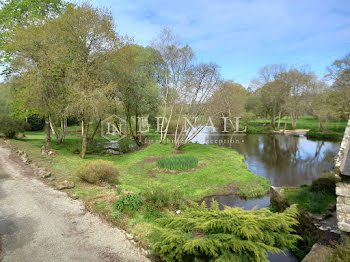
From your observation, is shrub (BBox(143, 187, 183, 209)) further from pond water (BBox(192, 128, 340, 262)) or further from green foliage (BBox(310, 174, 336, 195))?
green foliage (BBox(310, 174, 336, 195))

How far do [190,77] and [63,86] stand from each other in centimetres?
1051

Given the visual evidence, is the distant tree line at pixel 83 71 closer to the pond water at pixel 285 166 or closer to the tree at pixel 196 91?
the tree at pixel 196 91

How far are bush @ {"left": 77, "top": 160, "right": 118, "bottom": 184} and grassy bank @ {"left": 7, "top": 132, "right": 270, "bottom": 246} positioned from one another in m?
0.30

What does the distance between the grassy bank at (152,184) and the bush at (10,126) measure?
8393 mm

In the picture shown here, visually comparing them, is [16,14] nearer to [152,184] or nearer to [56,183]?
[56,183]

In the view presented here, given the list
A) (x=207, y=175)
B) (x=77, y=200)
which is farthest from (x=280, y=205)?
(x=77, y=200)

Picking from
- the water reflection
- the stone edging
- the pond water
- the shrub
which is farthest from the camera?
the water reflection

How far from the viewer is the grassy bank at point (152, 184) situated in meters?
7.59

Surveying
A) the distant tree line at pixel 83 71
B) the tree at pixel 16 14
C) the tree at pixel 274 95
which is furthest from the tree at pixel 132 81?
the tree at pixel 274 95

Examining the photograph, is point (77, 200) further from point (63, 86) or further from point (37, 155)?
point (63, 86)

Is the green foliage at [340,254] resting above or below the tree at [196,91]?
below

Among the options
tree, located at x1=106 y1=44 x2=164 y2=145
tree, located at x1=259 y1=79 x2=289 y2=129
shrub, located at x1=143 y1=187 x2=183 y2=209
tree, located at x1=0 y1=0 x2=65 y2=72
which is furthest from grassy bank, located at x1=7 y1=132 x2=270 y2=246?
tree, located at x1=259 y1=79 x2=289 y2=129

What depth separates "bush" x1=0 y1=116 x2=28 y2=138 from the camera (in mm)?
22484

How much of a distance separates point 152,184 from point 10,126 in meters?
19.1
